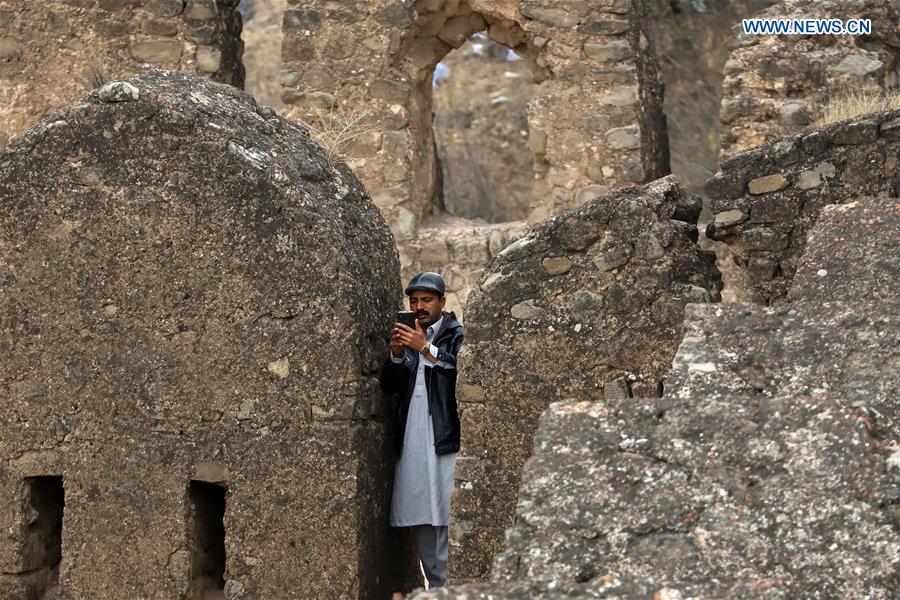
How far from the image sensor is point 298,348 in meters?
6.08

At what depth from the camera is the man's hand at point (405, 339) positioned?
6309 mm

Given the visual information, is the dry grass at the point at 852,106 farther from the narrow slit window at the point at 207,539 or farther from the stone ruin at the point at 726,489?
the narrow slit window at the point at 207,539

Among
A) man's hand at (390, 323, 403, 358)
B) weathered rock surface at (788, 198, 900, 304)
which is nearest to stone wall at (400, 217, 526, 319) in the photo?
man's hand at (390, 323, 403, 358)

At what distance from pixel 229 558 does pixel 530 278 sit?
1.63 metres

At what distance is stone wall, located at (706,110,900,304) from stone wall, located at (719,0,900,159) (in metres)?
3.09

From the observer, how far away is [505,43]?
1074cm

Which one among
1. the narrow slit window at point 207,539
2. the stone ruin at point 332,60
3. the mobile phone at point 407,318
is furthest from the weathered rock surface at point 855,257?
the stone ruin at point 332,60

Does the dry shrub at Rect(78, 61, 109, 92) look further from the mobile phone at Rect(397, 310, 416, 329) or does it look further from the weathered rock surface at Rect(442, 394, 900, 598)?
the weathered rock surface at Rect(442, 394, 900, 598)

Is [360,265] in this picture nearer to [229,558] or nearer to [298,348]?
[298,348]

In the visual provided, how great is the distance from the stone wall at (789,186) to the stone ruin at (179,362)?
1614 millimetres

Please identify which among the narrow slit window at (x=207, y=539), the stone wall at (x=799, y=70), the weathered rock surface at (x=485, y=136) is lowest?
the narrow slit window at (x=207, y=539)

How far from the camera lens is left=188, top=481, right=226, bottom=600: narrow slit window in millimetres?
6195

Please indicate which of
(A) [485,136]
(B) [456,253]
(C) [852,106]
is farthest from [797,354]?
(A) [485,136]

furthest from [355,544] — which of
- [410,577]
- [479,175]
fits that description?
[479,175]
